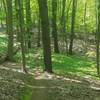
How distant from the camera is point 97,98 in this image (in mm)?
14156

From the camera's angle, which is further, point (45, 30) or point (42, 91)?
point (45, 30)

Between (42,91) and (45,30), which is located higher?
(45,30)

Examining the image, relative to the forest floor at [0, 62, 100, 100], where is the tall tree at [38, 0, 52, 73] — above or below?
above

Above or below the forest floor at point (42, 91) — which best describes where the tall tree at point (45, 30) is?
above

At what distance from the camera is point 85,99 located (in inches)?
534

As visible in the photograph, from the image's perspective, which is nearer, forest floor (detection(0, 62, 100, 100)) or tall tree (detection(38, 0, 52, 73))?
forest floor (detection(0, 62, 100, 100))

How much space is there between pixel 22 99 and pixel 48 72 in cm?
888

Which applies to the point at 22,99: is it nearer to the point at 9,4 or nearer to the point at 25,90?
the point at 25,90

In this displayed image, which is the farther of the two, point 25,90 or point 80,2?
point 80,2

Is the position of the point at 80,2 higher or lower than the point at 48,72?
higher

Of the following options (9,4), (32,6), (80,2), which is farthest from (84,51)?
(9,4)

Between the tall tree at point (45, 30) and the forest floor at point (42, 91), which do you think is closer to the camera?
the forest floor at point (42, 91)

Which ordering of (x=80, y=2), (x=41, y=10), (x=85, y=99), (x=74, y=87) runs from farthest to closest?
(x=80, y=2) → (x=41, y=10) → (x=74, y=87) → (x=85, y=99)

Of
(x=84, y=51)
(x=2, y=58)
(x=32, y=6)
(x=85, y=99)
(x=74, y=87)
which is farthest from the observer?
(x=84, y=51)
